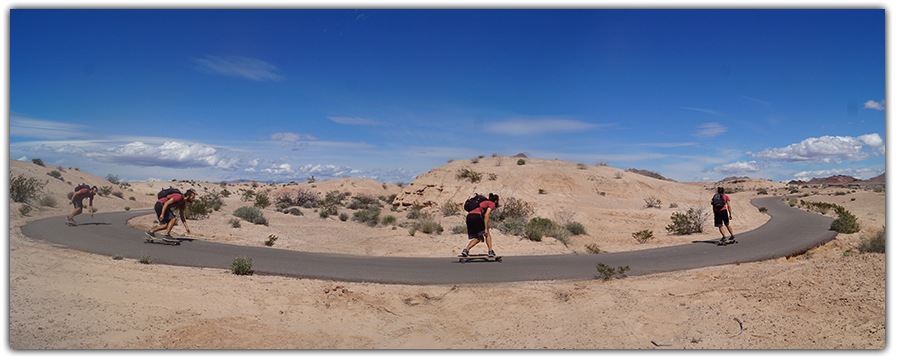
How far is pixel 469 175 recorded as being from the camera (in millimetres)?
33094

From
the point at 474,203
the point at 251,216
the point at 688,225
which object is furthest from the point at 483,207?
the point at 251,216

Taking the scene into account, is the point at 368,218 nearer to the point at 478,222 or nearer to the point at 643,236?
the point at 478,222

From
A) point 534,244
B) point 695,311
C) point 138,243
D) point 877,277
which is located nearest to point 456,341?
point 695,311

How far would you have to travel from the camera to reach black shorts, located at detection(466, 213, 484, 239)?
34.1 feet

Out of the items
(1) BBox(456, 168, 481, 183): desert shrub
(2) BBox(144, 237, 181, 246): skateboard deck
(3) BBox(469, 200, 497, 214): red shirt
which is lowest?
(2) BBox(144, 237, 181, 246): skateboard deck

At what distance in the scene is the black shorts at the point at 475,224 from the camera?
10.4 m

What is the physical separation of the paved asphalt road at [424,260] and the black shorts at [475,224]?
766 mm

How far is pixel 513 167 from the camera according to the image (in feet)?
118

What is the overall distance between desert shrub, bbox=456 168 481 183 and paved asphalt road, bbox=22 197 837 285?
19.3m

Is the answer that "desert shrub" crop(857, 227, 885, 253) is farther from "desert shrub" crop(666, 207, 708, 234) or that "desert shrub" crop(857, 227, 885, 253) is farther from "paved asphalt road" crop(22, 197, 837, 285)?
"desert shrub" crop(666, 207, 708, 234)

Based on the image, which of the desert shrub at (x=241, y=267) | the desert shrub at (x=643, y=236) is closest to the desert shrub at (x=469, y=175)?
the desert shrub at (x=643, y=236)

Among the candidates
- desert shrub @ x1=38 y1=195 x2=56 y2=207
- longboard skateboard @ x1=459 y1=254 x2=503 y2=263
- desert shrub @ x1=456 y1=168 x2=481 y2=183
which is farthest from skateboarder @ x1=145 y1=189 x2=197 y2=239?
desert shrub @ x1=456 y1=168 x2=481 y2=183

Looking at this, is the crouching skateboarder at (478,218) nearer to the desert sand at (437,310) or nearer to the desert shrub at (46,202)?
the desert sand at (437,310)

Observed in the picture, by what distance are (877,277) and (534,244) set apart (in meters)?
9.10
